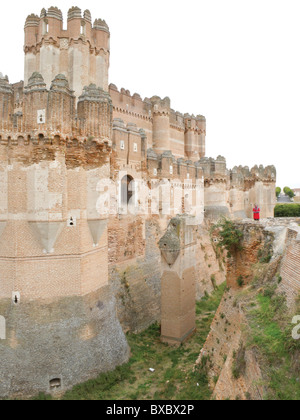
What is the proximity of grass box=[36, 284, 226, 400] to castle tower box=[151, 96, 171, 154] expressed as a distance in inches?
752

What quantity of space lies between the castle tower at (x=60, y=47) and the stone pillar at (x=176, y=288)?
35.0 ft

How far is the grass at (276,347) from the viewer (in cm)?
556

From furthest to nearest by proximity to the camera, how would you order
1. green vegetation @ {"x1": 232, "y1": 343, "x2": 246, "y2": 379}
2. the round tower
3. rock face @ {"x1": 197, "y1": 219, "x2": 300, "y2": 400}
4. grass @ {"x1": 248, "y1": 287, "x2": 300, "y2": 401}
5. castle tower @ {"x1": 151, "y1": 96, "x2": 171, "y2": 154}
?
castle tower @ {"x1": 151, "y1": 96, "x2": 171, "y2": 154}, the round tower, green vegetation @ {"x1": 232, "y1": 343, "x2": 246, "y2": 379}, rock face @ {"x1": 197, "y1": 219, "x2": 300, "y2": 400}, grass @ {"x1": 248, "y1": 287, "x2": 300, "y2": 401}

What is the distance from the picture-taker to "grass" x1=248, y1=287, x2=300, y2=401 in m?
5.56

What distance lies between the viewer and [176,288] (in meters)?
15.6

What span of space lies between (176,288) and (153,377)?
4.24 meters

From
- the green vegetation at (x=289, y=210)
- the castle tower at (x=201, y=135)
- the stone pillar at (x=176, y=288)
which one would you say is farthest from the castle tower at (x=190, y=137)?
the stone pillar at (x=176, y=288)

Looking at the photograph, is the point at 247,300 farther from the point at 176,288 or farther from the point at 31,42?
the point at 31,42

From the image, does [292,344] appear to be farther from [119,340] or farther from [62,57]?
[62,57]

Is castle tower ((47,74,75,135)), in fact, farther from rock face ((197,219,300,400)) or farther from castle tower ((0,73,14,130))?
rock face ((197,219,300,400))

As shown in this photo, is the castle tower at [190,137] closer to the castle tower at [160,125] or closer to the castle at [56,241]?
the castle tower at [160,125]

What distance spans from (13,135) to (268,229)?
995 centimetres

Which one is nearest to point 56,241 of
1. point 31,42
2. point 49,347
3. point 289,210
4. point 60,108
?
point 49,347

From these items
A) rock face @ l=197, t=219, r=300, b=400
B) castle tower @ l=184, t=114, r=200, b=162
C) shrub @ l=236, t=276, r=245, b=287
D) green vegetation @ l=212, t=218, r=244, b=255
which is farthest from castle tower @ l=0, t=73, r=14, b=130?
castle tower @ l=184, t=114, r=200, b=162
